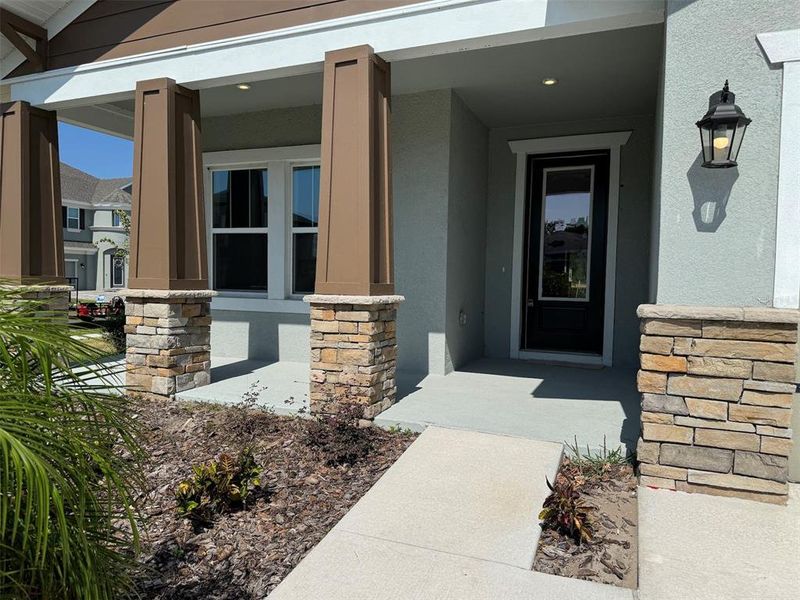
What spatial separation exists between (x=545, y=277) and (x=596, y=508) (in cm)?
439

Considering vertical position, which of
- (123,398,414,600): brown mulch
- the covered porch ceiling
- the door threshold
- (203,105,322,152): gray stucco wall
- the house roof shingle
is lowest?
(123,398,414,600): brown mulch

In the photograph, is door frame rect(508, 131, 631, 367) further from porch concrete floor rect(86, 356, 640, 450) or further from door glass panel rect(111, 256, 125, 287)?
door glass panel rect(111, 256, 125, 287)

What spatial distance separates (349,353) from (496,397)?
1.55 meters

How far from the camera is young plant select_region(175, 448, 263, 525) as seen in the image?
9.38 ft

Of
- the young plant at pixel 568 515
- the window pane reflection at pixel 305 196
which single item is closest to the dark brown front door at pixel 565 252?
the window pane reflection at pixel 305 196

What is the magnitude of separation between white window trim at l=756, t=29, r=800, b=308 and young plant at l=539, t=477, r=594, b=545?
5.15ft

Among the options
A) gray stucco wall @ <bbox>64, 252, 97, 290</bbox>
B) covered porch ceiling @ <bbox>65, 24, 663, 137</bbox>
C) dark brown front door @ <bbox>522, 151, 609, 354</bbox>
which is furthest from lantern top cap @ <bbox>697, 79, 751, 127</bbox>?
gray stucco wall @ <bbox>64, 252, 97, 290</bbox>

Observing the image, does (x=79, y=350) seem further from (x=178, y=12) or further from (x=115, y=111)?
(x=115, y=111)

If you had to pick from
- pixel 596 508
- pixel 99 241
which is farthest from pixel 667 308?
pixel 99 241

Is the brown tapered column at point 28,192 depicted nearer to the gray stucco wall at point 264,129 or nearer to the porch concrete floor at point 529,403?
the gray stucco wall at point 264,129

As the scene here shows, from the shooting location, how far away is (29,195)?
18.9 feet

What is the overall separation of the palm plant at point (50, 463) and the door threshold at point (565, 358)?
587 centimetres

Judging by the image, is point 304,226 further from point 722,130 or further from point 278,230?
point 722,130

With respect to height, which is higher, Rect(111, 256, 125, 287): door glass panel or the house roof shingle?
the house roof shingle
